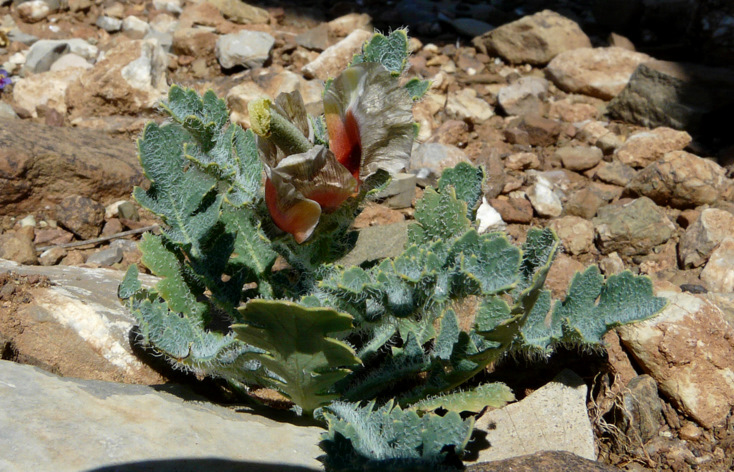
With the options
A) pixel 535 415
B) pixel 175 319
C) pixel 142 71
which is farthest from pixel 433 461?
pixel 142 71

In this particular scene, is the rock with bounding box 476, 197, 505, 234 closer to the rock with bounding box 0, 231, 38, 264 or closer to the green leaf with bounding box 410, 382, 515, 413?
the green leaf with bounding box 410, 382, 515, 413

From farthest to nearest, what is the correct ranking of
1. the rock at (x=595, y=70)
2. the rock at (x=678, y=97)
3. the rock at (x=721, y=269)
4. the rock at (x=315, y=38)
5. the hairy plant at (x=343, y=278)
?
1. the rock at (x=315, y=38)
2. the rock at (x=595, y=70)
3. the rock at (x=678, y=97)
4. the rock at (x=721, y=269)
5. the hairy plant at (x=343, y=278)

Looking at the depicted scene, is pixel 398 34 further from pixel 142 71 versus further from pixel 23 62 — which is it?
pixel 23 62

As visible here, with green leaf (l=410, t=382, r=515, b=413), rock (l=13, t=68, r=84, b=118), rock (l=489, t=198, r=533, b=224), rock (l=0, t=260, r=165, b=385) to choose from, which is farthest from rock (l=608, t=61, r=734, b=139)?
rock (l=13, t=68, r=84, b=118)

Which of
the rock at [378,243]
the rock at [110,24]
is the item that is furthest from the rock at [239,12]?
the rock at [378,243]

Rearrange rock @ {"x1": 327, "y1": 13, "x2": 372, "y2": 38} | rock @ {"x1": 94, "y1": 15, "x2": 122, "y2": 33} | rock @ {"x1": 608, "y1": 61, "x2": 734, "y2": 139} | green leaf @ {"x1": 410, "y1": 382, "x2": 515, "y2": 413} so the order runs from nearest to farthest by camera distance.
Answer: green leaf @ {"x1": 410, "y1": 382, "x2": 515, "y2": 413} → rock @ {"x1": 608, "y1": 61, "x2": 734, "y2": 139} → rock @ {"x1": 327, "y1": 13, "x2": 372, "y2": 38} → rock @ {"x1": 94, "y1": 15, "x2": 122, "y2": 33}

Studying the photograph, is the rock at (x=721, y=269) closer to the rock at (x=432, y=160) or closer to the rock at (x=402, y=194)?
the rock at (x=432, y=160)

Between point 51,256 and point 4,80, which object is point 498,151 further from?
point 4,80
